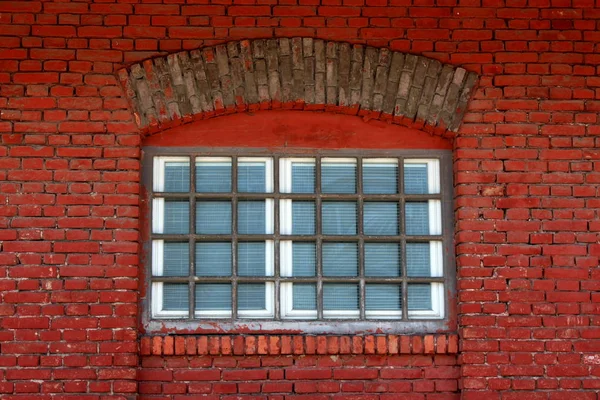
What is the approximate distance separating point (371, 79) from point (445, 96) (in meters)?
0.48

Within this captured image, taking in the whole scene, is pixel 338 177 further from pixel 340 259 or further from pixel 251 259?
pixel 251 259

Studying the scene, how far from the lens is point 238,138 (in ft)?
16.8

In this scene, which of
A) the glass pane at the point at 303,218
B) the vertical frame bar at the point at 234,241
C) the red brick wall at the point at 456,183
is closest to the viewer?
the red brick wall at the point at 456,183

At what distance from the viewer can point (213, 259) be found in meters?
5.04

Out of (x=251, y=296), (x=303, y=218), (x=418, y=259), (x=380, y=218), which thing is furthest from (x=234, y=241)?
(x=418, y=259)

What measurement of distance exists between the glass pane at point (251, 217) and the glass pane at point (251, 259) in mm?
81

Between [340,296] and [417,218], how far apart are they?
0.70 m

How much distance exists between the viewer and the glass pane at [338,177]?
5133mm

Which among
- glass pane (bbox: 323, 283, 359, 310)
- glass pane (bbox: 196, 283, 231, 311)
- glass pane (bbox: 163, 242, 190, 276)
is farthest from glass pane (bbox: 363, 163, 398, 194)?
glass pane (bbox: 163, 242, 190, 276)

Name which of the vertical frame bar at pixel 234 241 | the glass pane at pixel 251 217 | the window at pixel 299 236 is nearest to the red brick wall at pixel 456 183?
the window at pixel 299 236

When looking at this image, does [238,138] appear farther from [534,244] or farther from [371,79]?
[534,244]

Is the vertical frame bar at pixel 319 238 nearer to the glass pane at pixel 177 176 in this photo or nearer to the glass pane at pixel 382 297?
the glass pane at pixel 382 297

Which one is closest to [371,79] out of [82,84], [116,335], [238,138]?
[238,138]

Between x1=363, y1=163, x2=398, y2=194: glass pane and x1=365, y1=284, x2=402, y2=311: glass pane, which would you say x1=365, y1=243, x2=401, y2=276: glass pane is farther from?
x1=363, y1=163, x2=398, y2=194: glass pane
